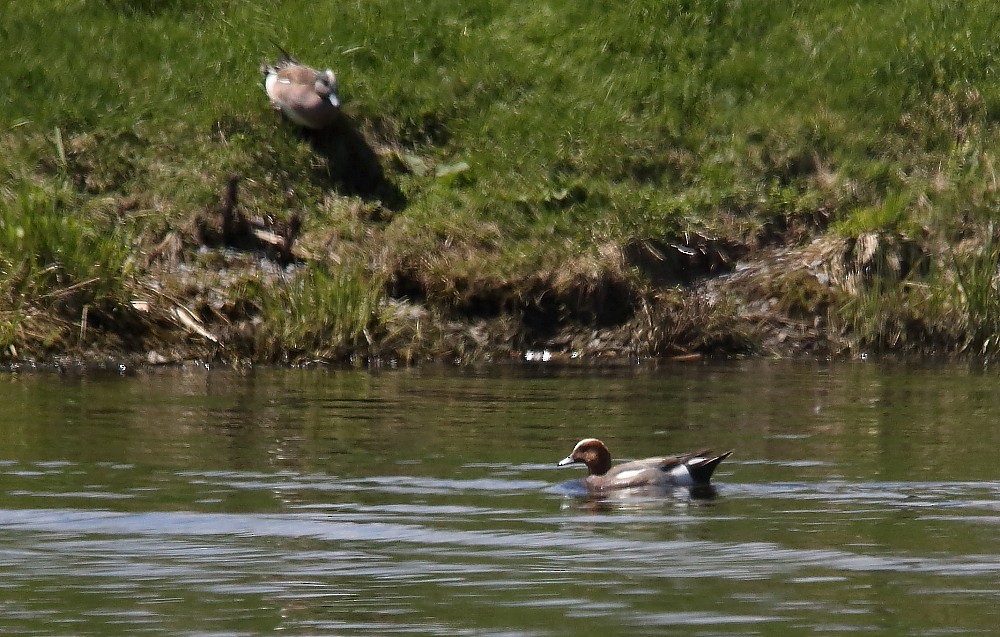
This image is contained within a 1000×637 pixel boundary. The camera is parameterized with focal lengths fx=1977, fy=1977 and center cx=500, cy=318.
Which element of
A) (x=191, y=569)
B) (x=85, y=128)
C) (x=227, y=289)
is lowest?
(x=191, y=569)

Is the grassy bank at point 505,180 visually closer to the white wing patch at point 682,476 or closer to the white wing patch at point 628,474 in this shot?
the white wing patch at point 628,474

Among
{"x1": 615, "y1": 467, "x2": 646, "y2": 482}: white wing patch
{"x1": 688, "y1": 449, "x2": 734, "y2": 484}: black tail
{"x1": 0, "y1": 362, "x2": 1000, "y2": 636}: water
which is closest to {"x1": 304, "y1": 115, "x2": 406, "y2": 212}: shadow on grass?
{"x1": 0, "y1": 362, "x2": 1000, "y2": 636}: water

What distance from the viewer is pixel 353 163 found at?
77.0 ft

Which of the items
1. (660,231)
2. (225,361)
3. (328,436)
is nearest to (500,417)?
(328,436)

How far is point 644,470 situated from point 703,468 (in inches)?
14.2

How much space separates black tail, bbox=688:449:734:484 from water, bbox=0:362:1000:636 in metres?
0.12

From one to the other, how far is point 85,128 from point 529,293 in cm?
596

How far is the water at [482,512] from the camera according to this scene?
308 inches

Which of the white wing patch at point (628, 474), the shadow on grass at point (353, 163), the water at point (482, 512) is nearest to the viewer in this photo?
the water at point (482, 512)

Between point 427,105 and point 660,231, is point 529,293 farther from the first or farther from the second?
point 427,105

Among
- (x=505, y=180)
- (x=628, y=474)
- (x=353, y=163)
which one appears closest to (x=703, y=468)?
(x=628, y=474)

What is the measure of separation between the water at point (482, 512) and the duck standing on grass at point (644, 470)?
0.43 ft

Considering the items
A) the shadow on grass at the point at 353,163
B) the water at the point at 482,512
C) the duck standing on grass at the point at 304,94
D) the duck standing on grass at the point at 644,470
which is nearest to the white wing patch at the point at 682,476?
the duck standing on grass at the point at 644,470

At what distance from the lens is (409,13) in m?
25.8
